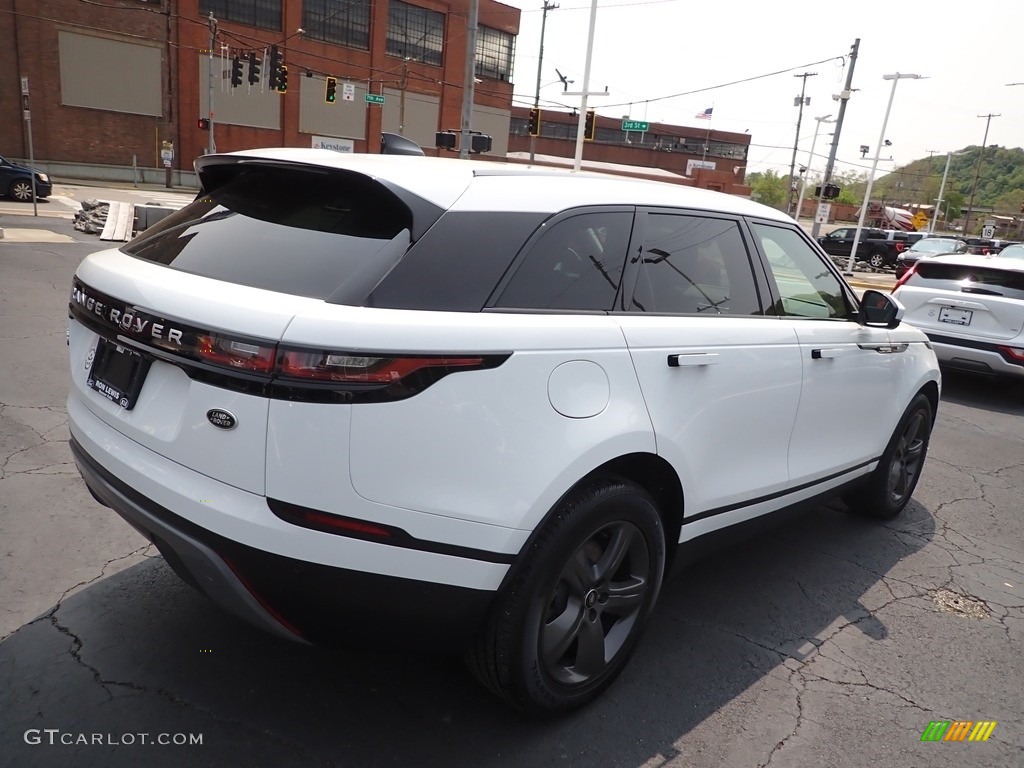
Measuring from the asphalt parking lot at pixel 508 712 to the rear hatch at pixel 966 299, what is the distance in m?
4.58

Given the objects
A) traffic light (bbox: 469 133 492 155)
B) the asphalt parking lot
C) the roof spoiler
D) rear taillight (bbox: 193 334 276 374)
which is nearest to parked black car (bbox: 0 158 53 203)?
traffic light (bbox: 469 133 492 155)

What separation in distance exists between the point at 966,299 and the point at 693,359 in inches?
276

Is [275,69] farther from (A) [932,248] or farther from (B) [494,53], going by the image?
(B) [494,53]

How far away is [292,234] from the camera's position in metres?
2.43

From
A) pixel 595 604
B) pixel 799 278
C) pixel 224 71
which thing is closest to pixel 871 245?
pixel 224 71

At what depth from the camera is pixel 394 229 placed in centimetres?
228

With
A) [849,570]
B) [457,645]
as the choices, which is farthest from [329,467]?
[849,570]

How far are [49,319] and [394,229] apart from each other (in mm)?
7019

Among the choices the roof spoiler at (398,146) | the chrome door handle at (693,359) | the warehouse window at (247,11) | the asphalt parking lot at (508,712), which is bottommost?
the asphalt parking lot at (508,712)

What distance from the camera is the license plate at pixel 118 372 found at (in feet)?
7.76

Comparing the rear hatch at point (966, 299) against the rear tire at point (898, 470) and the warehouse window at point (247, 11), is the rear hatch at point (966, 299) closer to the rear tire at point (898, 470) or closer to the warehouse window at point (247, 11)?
the rear tire at point (898, 470)

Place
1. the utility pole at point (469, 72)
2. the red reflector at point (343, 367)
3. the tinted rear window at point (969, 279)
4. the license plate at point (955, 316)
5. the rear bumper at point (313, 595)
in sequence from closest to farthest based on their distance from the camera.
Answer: the red reflector at point (343, 367) → the rear bumper at point (313, 595) → the tinted rear window at point (969, 279) → the license plate at point (955, 316) → the utility pole at point (469, 72)

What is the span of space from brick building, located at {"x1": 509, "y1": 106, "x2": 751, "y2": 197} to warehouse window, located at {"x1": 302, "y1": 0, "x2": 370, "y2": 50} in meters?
24.0

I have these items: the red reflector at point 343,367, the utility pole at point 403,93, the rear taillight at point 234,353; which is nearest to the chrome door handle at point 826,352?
the red reflector at point 343,367
